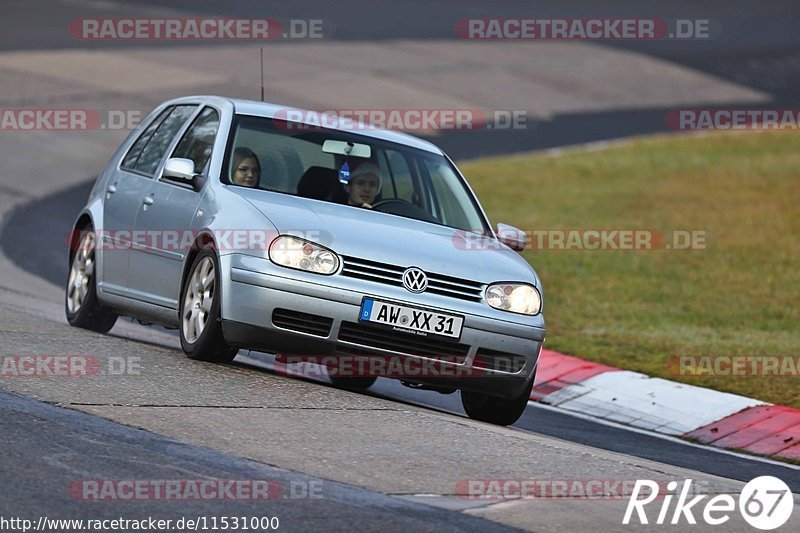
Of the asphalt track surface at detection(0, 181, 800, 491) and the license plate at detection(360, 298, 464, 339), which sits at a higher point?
the license plate at detection(360, 298, 464, 339)

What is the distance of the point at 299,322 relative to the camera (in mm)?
8500

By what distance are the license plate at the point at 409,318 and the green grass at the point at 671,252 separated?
3873 millimetres

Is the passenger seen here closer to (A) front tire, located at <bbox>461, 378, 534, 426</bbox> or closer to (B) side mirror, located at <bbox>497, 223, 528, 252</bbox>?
(B) side mirror, located at <bbox>497, 223, 528, 252</bbox>

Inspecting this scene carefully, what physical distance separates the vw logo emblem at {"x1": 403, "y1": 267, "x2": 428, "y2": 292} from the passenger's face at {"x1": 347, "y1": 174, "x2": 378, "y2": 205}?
42.7 inches

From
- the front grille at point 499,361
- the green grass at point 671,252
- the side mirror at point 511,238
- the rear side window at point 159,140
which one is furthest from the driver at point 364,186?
the green grass at point 671,252

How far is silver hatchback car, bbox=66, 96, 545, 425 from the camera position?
27.8 ft

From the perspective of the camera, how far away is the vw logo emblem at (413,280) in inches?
335

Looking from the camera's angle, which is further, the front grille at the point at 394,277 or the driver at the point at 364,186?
the driver at the point at 364,186

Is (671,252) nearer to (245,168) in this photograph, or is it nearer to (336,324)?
(245,168)

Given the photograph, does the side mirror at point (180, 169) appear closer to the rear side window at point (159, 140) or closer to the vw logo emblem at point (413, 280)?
the rear side window at point (159, 140)

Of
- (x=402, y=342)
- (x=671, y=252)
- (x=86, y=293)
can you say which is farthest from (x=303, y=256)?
(x=671, y=252)

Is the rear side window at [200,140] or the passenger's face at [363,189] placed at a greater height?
the rear side window at [200,140]

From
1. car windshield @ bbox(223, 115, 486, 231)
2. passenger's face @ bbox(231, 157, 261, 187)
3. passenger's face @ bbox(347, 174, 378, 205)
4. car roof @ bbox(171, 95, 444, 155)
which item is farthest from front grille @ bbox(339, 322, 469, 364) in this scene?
car roof @ bbox(171, 95, 444, 155)

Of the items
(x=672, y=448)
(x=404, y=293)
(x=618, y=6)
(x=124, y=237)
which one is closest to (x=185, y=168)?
(x=124, y=237)
